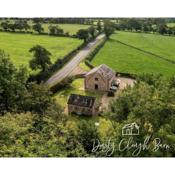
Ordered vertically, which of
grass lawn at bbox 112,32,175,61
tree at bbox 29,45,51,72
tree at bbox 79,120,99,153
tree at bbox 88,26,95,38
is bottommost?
tree at bbox 79,120,99,153

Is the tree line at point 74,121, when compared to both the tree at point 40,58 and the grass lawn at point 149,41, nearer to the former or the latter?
the tree at point 40,58

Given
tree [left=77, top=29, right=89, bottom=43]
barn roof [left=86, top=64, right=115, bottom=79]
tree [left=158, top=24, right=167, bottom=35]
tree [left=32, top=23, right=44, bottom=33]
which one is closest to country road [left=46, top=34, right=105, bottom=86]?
tree [left=77, top=29, right=89, bottom=43]

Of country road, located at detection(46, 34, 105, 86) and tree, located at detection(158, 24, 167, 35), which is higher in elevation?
tree, located at detection(158, 24, 167, 35)

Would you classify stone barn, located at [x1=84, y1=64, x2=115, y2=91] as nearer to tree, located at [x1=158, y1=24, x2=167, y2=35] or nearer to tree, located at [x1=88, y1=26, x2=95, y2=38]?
tree, located at [x1=88, y1=26, x2=95, y2=38]

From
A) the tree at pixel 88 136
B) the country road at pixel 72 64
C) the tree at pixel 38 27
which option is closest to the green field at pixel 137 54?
the country road at pixel 72 64

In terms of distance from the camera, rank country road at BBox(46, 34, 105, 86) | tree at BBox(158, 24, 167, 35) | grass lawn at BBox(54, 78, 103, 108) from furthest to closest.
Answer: country road at BBox(46, 34, 105, 86)
grass lawn at BBox(54, 78, 103, 108)
tree at BBox(158, 24, 167, 35)

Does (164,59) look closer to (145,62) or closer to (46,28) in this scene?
(145,62)
